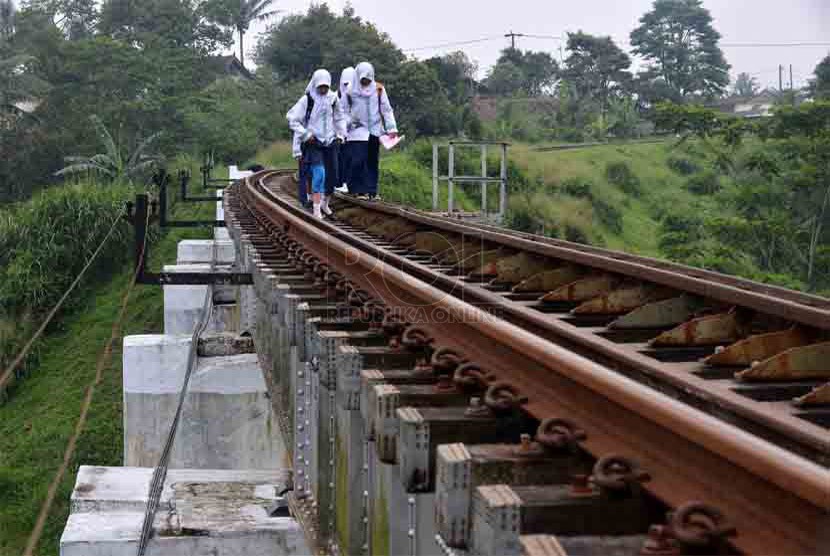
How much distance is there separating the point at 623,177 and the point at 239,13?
30385 mm

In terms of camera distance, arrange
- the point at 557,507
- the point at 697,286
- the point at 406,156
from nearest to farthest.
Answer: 1. the point at 557,507
2. the point at 697,286
3. the point at 406,156

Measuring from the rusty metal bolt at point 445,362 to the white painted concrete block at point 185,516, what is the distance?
2.12 meters

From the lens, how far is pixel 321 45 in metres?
49.4

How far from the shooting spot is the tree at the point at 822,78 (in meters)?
38.4

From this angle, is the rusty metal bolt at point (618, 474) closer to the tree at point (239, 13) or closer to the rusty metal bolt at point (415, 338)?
the rusty metal bolt at point (415, 338)

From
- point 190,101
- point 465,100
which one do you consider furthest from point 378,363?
point 465,100

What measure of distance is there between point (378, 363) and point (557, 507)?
160 centimetres

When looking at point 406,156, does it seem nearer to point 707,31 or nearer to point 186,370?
point 186,370

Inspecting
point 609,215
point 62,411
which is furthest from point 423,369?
point 609,215

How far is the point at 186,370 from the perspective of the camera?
330 inches

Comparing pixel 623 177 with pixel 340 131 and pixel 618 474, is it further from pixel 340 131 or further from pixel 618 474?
pixel 618 474

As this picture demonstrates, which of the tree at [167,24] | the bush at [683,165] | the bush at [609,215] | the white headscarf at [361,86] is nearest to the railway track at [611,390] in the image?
the white headscarf at [361,86]

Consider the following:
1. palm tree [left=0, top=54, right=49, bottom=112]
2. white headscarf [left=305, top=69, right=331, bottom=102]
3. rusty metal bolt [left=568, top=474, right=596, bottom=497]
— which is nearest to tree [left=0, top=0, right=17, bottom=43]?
palm tree [left=0, top=54, right=49, bottom=112]

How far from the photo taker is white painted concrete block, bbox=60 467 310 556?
212 inches
